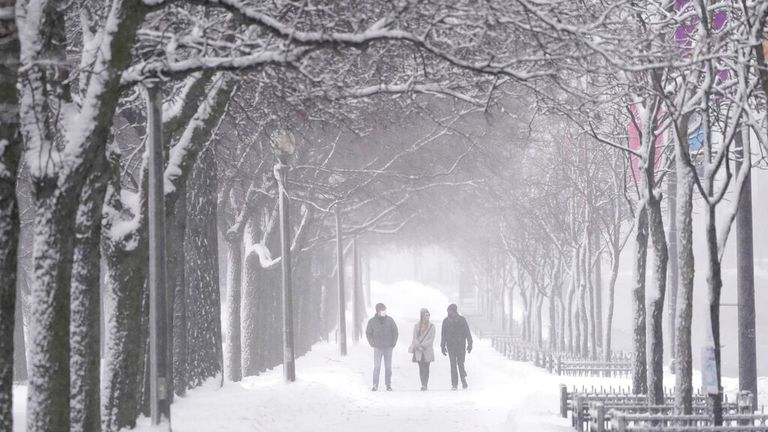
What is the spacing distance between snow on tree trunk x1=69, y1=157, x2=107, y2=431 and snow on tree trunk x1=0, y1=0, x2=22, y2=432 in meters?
1.33

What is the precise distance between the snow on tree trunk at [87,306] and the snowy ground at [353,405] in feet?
5.71

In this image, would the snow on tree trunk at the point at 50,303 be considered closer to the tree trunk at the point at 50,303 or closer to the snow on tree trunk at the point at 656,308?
the tree trunk at the point at 50,303

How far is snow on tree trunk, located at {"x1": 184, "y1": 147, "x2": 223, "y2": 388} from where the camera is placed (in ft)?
64.8

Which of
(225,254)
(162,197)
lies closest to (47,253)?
(162,197)

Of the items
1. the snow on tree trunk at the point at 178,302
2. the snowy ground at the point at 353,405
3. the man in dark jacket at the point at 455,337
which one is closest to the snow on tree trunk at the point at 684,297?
the snowy ground at the point at 353,405

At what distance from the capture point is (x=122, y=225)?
13.5 meters

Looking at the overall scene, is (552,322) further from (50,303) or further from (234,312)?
(50,303)

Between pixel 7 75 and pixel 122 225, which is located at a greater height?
pixel 7 75

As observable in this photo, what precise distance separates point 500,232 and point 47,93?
41848mm

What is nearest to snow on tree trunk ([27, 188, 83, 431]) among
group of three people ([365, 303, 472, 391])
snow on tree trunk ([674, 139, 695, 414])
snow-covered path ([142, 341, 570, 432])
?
snow-covered path ([142, 341, 570, 432])

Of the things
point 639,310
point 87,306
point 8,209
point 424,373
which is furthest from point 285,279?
point 8,209

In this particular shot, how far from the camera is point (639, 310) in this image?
63.4 feet

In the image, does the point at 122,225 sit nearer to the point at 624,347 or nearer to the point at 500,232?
the point at 500,232

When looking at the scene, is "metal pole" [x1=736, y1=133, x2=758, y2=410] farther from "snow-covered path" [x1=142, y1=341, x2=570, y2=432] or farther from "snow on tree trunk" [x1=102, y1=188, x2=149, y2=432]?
"snow on tree trunk" [x1=102, y1=188, x2=149, y2=432]
